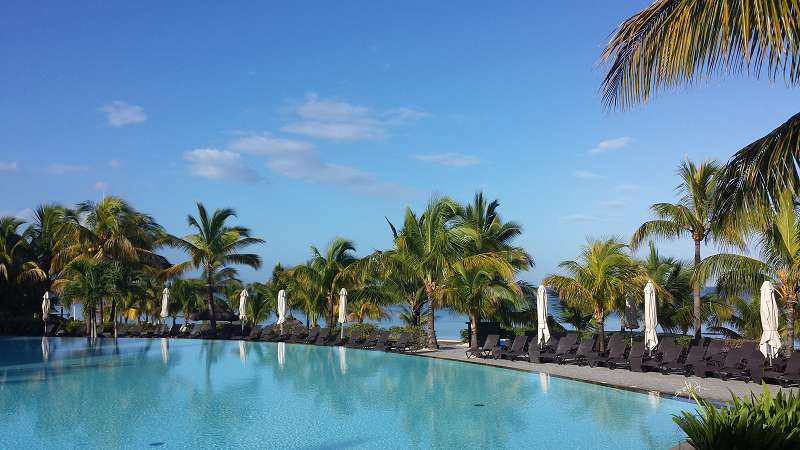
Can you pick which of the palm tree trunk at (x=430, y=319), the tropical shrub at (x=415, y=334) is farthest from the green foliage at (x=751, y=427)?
the tropical shrub at (x=415, y=334)

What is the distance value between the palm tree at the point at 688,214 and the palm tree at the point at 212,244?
53.6 ft

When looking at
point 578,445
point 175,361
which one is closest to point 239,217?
point 175,361

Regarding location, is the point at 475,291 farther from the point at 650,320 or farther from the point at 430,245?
the point at 650,320

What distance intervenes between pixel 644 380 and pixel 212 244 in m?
19.0

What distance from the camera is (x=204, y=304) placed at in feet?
105

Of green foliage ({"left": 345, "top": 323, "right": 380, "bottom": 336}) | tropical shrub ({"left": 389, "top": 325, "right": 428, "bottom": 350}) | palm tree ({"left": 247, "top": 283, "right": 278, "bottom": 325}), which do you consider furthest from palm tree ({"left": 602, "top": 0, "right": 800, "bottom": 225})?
palm tree ({"left": 247, "top": 283, "right": 278, "bottom": 325})

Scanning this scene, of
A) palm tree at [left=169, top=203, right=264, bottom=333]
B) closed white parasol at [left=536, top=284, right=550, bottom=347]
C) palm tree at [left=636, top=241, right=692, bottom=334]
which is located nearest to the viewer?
closed white parasol at [left=536, top=284, right=550, bottom=347]

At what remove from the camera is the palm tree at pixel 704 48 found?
388 cm

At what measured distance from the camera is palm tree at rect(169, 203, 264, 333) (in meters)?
26.5

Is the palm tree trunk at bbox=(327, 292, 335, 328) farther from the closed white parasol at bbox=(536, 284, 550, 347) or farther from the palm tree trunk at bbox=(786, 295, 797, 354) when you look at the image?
the palm tree trunk at bbox=(786, 295, 797, 354)

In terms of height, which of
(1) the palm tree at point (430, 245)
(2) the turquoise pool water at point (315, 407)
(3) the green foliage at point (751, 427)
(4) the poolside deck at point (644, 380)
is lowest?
(2) the turquoise pool water at point (315, 407)

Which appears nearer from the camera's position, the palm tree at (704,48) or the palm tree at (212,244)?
the palm tree at (704,48)

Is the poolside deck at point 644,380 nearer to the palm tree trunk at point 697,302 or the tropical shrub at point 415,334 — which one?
the tropical shrub at point 415,334

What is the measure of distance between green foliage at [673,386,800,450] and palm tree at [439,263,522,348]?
43.8ft
